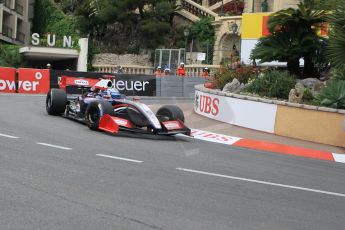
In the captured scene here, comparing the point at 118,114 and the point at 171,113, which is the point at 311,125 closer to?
the point at 171,113

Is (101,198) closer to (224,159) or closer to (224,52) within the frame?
(224,159)

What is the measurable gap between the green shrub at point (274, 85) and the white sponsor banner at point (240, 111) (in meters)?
0.80

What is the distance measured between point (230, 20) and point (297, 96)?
72.1 feet

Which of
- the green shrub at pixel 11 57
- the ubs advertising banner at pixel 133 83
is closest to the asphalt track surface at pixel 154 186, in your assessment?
the ubs advertising banner at pixel 133 83

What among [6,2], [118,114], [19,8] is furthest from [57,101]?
[19,8]

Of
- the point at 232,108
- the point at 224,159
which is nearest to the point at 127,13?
the point at 232,108

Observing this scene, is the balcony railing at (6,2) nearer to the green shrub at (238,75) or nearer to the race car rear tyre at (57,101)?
the green shrub at (238,75)

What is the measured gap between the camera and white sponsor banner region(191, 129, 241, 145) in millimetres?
13922

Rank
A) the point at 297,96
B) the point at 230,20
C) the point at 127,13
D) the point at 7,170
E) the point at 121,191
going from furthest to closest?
the point at 127,13 < the point at 230,20 < the point at 297,96 < the point at 7,170 < the point at 121,191

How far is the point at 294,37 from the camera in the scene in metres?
18.1

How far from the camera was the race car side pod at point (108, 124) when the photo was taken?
12305 millimetres

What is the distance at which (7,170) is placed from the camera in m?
7.75

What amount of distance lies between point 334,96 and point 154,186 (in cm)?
859

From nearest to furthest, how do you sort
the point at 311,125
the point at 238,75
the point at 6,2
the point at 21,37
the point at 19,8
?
the point at 311,125 < the point at 238,75 < the point at 6,2 < the point at 19,8 < the point at 21,37
